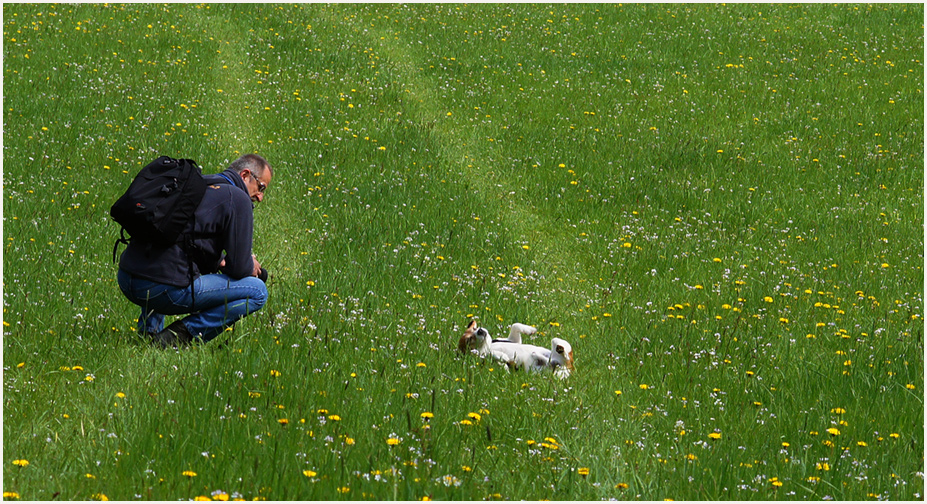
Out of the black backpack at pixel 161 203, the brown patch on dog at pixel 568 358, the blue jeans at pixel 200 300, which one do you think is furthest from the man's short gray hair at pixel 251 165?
the brown patch on dog at pixel 568 358

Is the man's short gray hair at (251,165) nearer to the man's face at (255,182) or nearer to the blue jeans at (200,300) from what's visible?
the man's face at (255,182)

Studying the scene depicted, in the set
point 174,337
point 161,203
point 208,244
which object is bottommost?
point 174,337

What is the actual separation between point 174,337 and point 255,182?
119 centimetres

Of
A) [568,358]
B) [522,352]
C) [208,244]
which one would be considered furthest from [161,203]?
[568,358]

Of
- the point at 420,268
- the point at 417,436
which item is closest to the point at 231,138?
the point at 420,268

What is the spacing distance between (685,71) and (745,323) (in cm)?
1040

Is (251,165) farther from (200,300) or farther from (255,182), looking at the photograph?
(200,300)

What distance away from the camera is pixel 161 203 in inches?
207

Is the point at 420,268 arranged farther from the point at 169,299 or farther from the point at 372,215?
the point at 169,299

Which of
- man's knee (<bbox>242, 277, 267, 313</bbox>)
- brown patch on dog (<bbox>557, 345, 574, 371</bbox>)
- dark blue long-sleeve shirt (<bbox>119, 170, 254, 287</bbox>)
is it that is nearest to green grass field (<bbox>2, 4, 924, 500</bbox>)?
brown patch on dog (<bbox>557, 345, 574, 371</bbox>)

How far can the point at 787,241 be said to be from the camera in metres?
8.94

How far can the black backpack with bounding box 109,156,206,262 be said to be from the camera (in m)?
Answer: 5.19

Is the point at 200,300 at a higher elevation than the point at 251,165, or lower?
lower

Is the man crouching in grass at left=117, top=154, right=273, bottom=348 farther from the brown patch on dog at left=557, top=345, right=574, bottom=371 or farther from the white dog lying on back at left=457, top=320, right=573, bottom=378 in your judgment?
the brown patch on dog at left=557, top=345, right=574, bottom=371
